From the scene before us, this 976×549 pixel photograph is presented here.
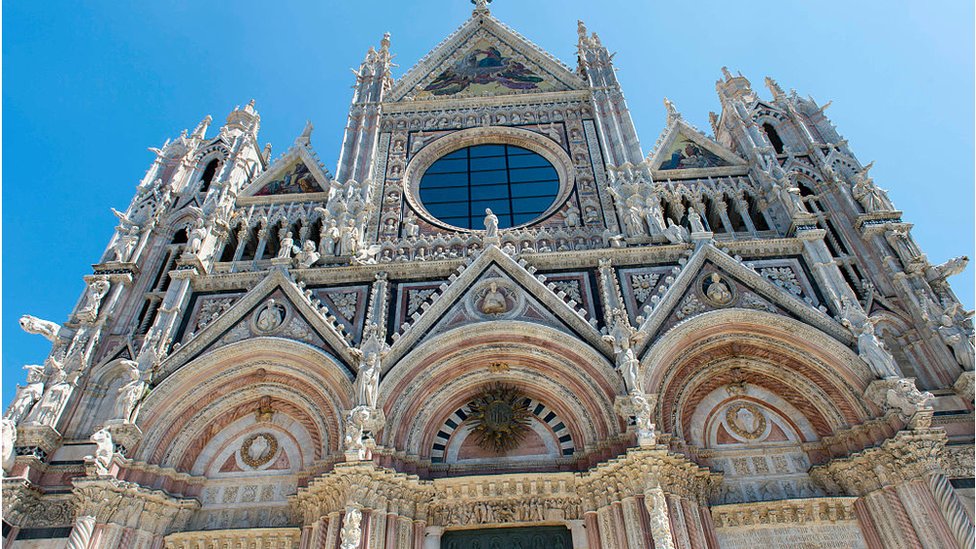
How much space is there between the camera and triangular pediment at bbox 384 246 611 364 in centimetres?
1083

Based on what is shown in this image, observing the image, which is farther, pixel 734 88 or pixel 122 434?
pixel 734 88

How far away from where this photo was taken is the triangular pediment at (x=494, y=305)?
35.5 ft

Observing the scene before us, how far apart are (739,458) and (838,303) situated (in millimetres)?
3078

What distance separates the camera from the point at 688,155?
1521 cm

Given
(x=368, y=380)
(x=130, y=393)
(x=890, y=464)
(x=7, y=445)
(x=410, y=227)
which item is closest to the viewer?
(x=890, y=464)

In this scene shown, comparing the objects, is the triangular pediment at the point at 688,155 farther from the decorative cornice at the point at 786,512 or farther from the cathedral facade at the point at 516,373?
the decorative cornice at the point at 786,512

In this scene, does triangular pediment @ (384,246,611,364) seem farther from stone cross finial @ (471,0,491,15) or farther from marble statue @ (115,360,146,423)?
stone cross finial @ (471,0,491,15)

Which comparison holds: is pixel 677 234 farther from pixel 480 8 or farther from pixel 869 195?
pixel 480 8

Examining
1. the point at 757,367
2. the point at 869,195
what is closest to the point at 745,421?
Answer: the point at 757,367

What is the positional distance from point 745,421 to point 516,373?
369 centimetres

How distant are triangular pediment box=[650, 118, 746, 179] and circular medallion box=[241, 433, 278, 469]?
9415mm

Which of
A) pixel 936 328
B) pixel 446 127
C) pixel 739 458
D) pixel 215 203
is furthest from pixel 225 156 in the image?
pixel 936 328

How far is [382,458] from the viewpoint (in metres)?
9.43

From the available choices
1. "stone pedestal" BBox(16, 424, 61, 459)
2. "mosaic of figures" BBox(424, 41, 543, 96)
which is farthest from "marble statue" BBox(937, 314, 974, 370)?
"stone pedestal" BBox(16, 424, 61, 459)
